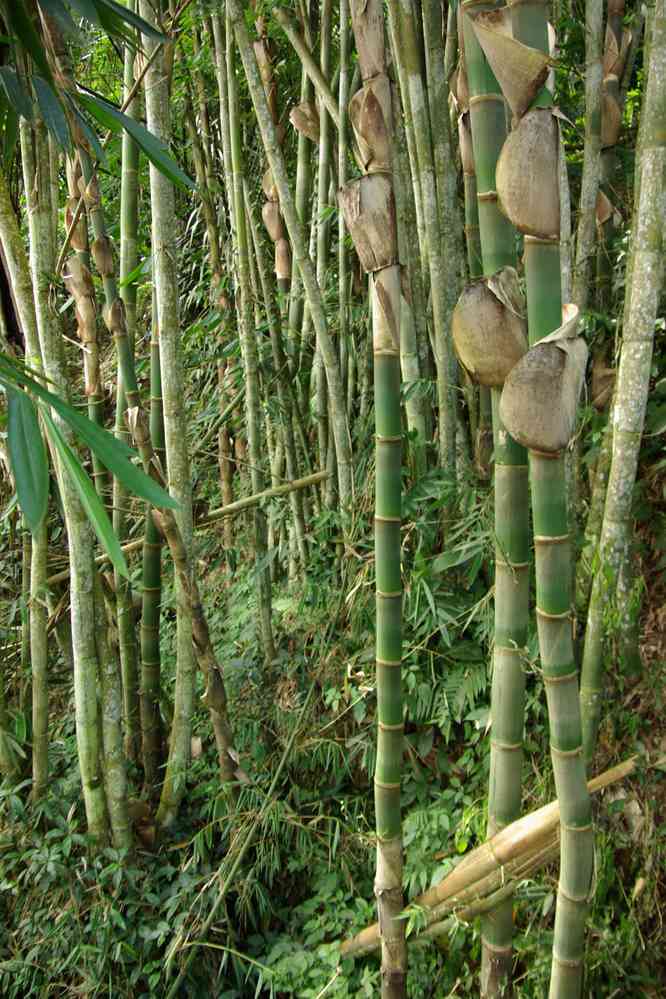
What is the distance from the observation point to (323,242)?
9.41 ft

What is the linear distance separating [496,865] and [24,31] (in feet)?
5.70

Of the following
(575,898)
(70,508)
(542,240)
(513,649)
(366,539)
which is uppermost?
(542,240)

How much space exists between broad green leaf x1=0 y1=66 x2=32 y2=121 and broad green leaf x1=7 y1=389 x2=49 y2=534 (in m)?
0.77

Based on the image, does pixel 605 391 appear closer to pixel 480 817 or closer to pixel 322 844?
pixel 480 817

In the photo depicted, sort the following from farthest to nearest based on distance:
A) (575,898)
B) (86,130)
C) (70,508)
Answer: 1. (70,508)
2. (86,130)
3. (575,898)

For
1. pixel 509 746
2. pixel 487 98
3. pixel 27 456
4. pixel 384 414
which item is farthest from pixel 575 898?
pixel 487 98

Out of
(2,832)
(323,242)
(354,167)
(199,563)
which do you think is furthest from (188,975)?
(354,167)

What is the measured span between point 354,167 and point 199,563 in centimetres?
185

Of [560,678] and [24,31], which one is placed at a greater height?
[24,31]

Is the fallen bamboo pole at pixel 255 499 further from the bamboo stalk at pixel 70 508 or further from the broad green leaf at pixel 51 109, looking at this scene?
the broad green leaf at pixel 51 109

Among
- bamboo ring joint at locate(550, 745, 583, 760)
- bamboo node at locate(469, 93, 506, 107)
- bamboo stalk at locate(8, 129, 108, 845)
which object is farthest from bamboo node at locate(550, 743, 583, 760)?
bamboo stalk at locate(8, 129, 108, 845)

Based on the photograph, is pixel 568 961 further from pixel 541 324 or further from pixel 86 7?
pixel 86 7

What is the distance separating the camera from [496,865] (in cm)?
159

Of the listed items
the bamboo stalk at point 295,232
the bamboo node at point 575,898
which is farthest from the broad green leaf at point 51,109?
the bamboo node at point 575,898
